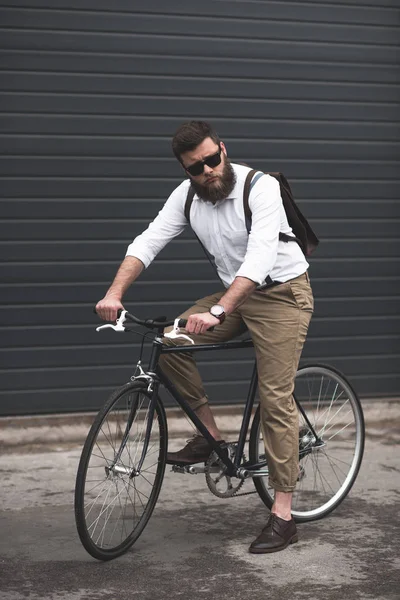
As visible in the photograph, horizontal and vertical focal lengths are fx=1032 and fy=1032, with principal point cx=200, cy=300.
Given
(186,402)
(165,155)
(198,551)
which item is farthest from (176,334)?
(165,155)

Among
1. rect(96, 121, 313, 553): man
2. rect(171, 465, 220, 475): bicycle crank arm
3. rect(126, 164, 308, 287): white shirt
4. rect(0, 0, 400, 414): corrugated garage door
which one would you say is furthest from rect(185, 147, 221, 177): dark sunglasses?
rect(0, 0, 400, 414): corrugated garage door

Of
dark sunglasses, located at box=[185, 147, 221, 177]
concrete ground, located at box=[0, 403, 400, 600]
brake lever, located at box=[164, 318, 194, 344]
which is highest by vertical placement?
dark sunglasses, located at box=[185, 147, 221, 177]

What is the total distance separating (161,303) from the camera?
23.5ft

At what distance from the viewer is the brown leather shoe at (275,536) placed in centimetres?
495

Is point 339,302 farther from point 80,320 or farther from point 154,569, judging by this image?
point 154,569

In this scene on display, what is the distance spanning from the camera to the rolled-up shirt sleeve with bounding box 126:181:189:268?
5152 millimetres

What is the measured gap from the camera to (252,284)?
472 cm

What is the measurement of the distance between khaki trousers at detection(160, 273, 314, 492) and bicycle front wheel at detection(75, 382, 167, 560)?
1.03ft

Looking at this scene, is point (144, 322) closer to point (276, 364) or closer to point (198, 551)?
point (276, 364)

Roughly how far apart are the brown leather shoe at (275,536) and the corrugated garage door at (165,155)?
2.26 m

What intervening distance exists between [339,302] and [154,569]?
3.23m

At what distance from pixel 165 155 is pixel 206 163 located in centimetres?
234

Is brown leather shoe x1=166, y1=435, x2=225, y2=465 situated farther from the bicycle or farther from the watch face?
the watch face

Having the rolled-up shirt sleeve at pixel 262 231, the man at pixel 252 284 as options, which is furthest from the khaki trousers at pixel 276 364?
the rolled-up shirt sleeve at pixel 262 231
